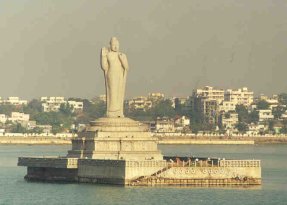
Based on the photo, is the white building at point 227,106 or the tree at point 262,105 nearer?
the white building at point 227,106

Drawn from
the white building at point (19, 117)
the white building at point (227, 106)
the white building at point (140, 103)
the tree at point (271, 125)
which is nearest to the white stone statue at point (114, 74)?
the tree at point (271, 125)

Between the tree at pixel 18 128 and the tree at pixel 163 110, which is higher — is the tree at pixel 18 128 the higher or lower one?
the lower one

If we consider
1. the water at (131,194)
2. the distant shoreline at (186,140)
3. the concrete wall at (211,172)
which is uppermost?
the distant shoreline at (186,140)

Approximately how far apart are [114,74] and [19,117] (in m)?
121

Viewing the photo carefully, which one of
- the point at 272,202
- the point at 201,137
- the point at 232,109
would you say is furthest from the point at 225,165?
the point at 232,109

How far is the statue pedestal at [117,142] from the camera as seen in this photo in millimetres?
64625

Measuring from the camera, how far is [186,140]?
529 feet

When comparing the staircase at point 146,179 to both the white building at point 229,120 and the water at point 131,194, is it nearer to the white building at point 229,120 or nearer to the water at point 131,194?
the water at point 131,194

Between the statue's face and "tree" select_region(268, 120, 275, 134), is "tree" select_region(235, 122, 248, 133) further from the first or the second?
the statue's face

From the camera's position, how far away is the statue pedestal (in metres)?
64.6

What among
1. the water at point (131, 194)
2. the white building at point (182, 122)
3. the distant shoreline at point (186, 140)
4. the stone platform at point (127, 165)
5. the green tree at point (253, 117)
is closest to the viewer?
the water at point (131, 194)

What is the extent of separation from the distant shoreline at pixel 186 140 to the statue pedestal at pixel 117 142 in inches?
3235

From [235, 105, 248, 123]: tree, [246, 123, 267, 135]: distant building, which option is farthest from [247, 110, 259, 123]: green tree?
[246, 123, 267, 135]: distant building

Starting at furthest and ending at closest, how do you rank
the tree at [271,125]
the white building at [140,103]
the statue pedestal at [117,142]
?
the white building at [140,103], the tree at [271,125], the statue pedestal at [117,142]
